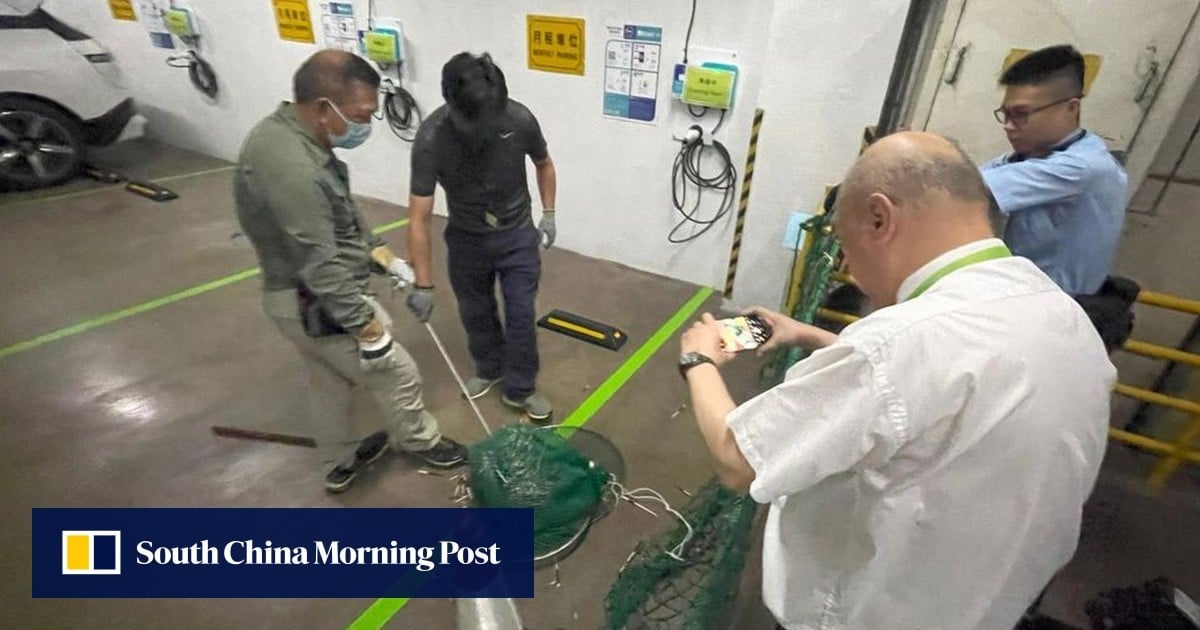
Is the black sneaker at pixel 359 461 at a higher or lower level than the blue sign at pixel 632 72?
lower

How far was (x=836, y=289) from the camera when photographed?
138 inches

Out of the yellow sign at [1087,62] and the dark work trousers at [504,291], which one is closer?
the yellow sign at [1087,62]

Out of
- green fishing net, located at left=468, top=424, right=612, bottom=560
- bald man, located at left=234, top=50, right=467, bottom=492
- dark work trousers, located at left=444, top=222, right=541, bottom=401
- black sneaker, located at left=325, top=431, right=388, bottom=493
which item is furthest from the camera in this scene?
dark work trousers, located at left=444, top=222, right=541, bottom=401

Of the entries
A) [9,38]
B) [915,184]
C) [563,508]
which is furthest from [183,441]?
[9,38]

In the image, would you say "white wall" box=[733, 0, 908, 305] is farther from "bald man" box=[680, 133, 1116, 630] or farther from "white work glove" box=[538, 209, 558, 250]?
"bald man" box=[680, 133, 1116, 630]

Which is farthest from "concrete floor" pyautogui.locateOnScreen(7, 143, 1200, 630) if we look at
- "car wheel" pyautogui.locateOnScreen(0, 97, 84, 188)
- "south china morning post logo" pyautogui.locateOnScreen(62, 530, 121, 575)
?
"car wheel" pyautogui.locateOnScreen(0, 97, 84, 188)

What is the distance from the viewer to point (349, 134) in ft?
7.27

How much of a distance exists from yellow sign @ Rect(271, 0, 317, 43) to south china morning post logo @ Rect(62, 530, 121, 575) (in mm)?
4853

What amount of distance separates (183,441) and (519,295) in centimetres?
188

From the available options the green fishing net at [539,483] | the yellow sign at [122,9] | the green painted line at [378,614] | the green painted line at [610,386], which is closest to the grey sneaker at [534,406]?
the green painted line at [610,386]

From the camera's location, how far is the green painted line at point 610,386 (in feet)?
7.24

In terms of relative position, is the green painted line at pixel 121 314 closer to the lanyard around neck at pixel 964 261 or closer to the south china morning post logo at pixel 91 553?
the south china morning post logo at pixel 91 553

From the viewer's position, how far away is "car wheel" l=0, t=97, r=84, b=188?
5461 mm

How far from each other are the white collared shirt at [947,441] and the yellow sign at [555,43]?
4.03 m
